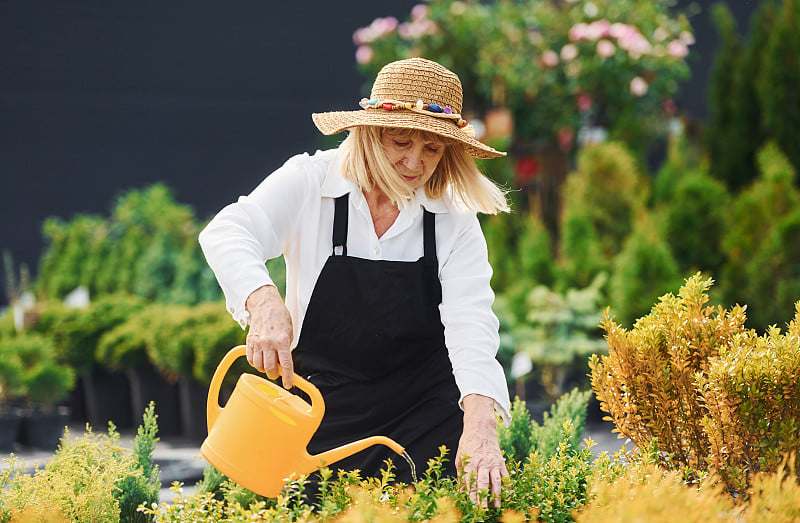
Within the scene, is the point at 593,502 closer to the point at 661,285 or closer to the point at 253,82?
the point at 661,285

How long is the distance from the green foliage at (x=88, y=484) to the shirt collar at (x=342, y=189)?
0.81 m

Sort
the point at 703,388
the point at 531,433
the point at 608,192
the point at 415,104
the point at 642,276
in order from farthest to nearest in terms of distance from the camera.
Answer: the point at 608,192 < the point at 642,276 < the point at 531,433 < the point at 415,104 < the point at 703,388

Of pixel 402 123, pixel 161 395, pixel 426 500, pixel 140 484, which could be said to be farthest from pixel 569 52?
pixel 426 500

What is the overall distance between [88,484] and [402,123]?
3.40ft

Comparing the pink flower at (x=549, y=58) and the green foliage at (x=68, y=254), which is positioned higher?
the pink flower at (x=549, y=58)

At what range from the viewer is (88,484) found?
1.92m

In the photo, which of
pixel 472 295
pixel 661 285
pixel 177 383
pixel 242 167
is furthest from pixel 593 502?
pixel 242 167

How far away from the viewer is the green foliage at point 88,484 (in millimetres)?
1835

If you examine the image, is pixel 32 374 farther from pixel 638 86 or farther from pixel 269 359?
pixel 638 86

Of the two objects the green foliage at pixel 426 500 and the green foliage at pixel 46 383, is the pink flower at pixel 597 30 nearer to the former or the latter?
the green foliage at pixel 46 383

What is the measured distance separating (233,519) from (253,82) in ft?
22.0

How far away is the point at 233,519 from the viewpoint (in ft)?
5.13

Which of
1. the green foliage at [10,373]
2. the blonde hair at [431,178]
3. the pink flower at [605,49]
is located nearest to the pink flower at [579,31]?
the pink flower at [605,49]

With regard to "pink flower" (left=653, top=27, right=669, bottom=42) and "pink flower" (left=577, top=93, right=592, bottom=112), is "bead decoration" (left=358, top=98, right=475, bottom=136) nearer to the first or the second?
"pink flower" (left=577, top=93, right=592, bottom=112)
